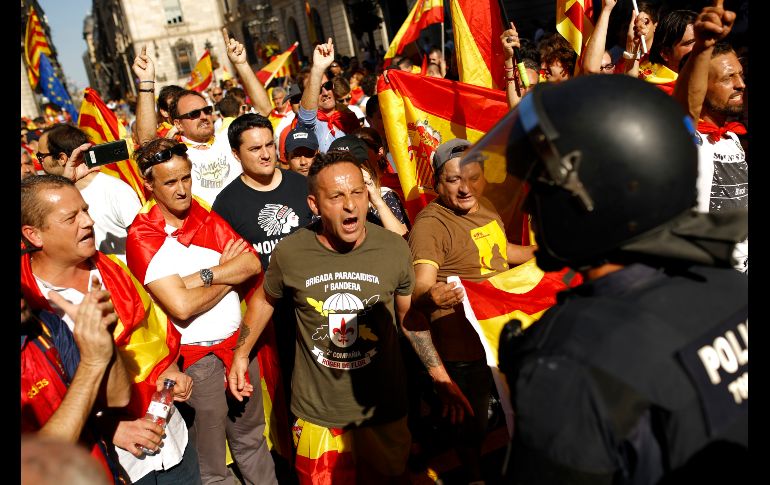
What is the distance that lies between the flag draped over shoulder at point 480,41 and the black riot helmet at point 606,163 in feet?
12.8

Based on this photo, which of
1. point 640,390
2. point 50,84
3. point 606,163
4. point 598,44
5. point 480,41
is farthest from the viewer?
point 50,84

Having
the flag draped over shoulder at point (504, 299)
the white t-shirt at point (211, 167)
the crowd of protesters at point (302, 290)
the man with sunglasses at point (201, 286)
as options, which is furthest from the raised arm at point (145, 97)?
the flag draped over shoulder at point (504, 299)

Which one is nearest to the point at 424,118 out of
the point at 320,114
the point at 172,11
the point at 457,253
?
the point at 457,253

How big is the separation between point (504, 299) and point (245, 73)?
389 centimetres

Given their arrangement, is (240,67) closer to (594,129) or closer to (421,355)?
(421,355)

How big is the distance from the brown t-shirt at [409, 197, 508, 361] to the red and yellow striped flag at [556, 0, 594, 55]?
7.82 ft

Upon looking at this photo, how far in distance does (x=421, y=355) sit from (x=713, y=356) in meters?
2.17

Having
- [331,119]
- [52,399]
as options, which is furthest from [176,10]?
[52,399]

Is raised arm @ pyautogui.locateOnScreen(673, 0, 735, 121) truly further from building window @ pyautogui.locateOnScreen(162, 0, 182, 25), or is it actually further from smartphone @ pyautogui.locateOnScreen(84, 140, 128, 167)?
building window @ pyautogui.locateOnScreen(162, 0, 182, 25)

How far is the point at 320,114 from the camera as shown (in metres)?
6.83

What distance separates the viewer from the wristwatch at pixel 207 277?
11.9 feet

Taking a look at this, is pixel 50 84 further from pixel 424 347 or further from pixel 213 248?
pixel 424 347

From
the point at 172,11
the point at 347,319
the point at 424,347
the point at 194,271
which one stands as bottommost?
the point at 424,347

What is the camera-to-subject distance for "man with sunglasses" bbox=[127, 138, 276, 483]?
3.62 m
